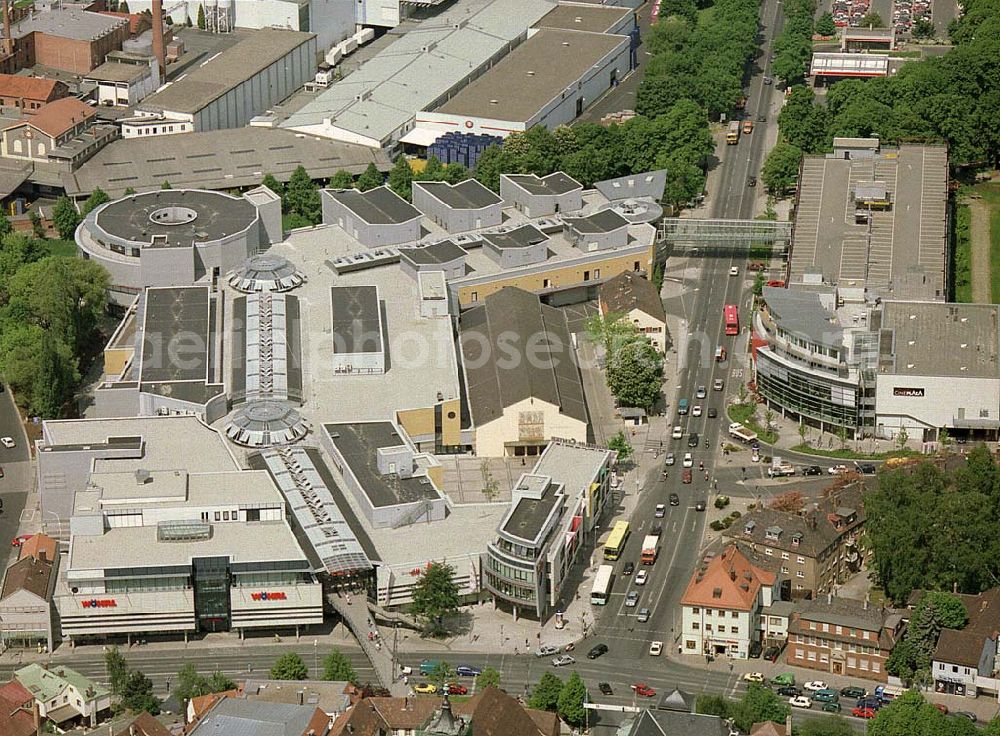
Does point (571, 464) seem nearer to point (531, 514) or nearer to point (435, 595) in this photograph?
point (531, 514)

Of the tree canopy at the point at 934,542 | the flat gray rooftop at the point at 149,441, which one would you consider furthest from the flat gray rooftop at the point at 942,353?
the flat gray rooftop at the point at 149,441

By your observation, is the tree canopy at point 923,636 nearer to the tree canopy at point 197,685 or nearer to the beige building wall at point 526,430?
the beige building wall at point 526,430

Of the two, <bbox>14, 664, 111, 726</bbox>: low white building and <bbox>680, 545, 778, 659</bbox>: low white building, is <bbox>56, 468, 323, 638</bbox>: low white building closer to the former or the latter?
<bbox>14, 664, 111, 726</bbox>: low white building

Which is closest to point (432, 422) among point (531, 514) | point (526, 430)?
point (526, 430)

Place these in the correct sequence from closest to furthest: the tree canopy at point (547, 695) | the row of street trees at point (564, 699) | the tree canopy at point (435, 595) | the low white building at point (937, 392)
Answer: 1. the row of street trees at point (564, 699)
2. the tree canopy at point (547, 695)
3. the tree canopy at point (435, 595)
4. the low white building at point (937, 392)

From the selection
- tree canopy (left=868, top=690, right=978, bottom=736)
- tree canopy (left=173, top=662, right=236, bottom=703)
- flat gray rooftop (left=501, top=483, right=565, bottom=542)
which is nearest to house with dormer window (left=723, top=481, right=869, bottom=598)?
flat gray rooftop (left=501, top=483, right=565, bottom=542)

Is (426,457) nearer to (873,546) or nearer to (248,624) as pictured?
(248,624)
